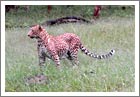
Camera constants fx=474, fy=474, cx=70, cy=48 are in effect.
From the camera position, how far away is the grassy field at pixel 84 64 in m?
8.52

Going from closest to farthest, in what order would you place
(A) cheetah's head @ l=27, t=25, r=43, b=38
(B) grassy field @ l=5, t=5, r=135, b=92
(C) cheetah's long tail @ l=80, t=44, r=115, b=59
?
(B) grassy field @ l=5, t=5, r=135, b=92 < (A) cheetah's head @ l=27, t=25, r=43, b=38 < (C) cheetah's long tail @ l=80, t=44, r=115, b=59

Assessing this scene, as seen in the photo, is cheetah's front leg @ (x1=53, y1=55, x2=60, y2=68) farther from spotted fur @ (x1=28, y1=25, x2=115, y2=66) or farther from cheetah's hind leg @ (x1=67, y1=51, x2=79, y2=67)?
cheetah's hind leg @ (x1=67, y1=51, x2=79, y2=67)

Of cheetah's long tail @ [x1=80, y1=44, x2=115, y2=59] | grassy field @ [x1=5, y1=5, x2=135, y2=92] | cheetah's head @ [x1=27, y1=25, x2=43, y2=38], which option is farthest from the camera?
cheetah's long tail @ [x1=80, y1=44, x2=115, y2=59]

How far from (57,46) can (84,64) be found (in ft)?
2.27

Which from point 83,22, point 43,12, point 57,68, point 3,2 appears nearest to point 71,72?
point 57,68

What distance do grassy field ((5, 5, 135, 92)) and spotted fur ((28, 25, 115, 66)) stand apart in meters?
0.12

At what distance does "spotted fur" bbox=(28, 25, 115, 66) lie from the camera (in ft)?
28.7

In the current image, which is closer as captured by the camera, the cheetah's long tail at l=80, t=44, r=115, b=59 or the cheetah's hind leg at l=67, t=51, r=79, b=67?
the cheetah's hind leg at l=67, t=51, r=79, b=67

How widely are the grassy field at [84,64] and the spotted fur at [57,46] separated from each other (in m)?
0.12

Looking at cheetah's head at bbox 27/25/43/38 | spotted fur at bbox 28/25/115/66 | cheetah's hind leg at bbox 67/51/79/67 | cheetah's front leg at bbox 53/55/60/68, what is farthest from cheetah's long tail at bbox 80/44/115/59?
cheetah's head at bbox 27/25/43/38

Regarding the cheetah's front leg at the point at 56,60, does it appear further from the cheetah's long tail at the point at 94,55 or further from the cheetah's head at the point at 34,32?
the cheetah's long tail at the point at 94,55

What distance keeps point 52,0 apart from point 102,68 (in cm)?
175

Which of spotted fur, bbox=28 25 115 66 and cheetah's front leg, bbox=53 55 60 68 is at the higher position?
spotted fur, bbox=28 25 115 66

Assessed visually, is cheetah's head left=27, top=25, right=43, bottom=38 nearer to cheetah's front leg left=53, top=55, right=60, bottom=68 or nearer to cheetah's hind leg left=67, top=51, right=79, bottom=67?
cheetah's front leg left=53, top=55, right=60, bottom=68
